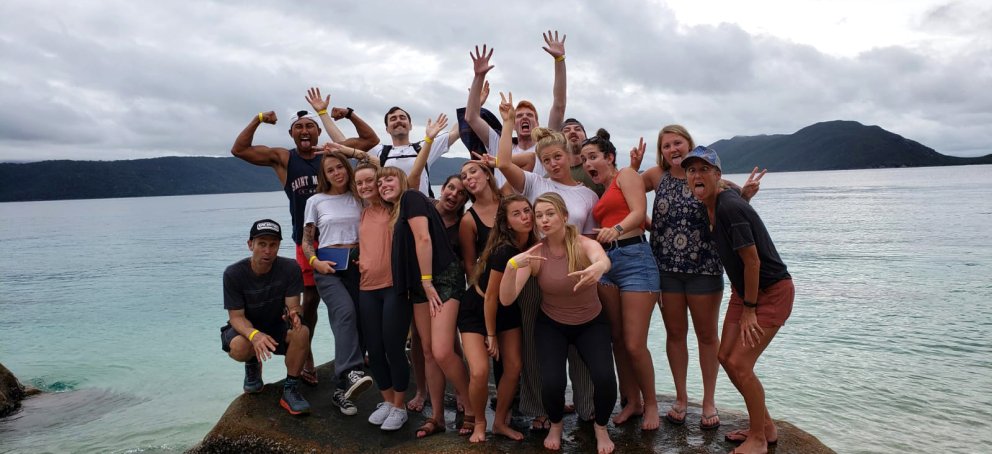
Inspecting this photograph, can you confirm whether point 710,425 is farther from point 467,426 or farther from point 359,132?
point 359,132

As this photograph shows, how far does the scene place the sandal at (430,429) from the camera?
580 cm

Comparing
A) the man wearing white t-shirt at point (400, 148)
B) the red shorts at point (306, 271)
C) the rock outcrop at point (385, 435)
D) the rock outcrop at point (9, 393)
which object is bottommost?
the rock outcrop at point (9, 393)

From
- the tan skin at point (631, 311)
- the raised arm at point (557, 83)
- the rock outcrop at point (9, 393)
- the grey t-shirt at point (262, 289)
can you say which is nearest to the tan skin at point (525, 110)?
the raised arm at point (557, 83)

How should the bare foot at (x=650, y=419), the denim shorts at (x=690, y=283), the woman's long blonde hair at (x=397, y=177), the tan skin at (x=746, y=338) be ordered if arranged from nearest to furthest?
the tan skin at (x=746, y=338) → the denim shorts at (x=690, y=283) → the bare foot at (x=650, y=419) → the woman's long blonde hair at (x=397, y=177)

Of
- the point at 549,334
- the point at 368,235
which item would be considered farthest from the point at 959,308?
the point at 368,235

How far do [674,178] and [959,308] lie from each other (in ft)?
47.1

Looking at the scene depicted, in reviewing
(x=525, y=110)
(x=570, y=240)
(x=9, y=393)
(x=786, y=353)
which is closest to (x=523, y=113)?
(x=525, y=110)

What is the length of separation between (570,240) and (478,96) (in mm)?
2956

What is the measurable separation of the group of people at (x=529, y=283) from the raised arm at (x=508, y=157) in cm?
2

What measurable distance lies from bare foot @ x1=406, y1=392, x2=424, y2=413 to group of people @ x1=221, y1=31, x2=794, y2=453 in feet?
0.05

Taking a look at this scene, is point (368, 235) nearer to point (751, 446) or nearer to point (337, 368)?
point (337, 368)

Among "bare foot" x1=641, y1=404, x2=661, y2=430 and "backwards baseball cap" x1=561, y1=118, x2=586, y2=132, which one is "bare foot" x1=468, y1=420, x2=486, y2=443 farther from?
"backwards baseball cap" x1=561, y1=118, x2=586, y2=132

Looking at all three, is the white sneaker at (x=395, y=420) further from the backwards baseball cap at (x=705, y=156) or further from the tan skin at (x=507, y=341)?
the backwards baseball cap at (x=705, y=156)

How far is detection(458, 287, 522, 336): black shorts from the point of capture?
18.2 feet
